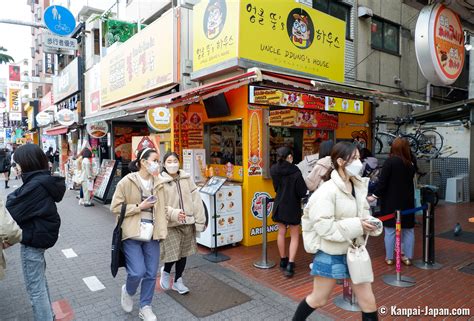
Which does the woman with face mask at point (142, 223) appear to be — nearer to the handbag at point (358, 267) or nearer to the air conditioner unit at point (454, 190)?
the handbag at point (358, 267)

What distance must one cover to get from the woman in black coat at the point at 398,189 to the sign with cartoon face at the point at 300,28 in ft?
10.9

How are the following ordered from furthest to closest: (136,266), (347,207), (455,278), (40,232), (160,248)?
(455,278), (160,248), (136,266), (40,232), (347,207)

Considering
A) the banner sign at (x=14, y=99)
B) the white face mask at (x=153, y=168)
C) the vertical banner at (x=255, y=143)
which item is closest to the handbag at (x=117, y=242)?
the white face mask at (x=153, y=168)

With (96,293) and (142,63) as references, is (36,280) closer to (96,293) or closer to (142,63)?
(96,293)

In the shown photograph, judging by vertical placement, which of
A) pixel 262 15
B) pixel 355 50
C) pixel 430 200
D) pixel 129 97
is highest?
pixel 355 50

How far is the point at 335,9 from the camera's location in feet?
38.4

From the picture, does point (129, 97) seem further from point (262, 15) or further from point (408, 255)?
point (408, 255)

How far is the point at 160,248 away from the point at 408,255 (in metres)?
3.94

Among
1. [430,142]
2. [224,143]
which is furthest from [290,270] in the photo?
[430,142]

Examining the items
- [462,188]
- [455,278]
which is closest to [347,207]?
[455,278]

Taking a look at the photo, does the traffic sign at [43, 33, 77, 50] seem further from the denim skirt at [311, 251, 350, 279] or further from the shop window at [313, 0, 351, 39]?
the denim skirt at [311, 251, 350, 279]

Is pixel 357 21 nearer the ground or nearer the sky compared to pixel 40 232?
nearer the sky

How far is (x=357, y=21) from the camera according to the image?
12.1 metres

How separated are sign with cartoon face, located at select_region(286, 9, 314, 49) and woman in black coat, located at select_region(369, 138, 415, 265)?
3.34 metres
